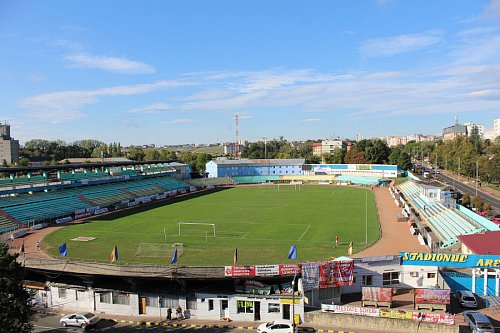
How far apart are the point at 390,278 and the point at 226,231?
21.2 metres

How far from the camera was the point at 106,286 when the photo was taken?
83.6 ft

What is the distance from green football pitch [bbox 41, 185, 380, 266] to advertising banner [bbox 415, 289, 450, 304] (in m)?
9.13

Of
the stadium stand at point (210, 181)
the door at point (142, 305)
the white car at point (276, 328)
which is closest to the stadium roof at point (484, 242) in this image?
the white car at point (276, 328)

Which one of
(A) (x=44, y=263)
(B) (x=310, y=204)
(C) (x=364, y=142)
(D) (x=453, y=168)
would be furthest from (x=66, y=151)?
(A) (x=44, y=263)

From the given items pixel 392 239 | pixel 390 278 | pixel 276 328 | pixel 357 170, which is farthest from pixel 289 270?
pixel 357 170

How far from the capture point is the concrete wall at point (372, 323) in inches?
790

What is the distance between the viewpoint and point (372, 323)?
2098 cm

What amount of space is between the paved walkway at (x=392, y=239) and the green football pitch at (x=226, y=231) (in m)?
1.08

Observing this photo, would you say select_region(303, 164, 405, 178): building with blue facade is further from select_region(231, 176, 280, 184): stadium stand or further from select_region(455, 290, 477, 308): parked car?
select_region(455, 290, 477, 308): parked car

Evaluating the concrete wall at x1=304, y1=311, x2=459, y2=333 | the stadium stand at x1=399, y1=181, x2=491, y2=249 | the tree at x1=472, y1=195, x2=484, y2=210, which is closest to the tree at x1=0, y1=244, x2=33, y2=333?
the concrete wall at x1=304, y1=311, x2=459, y2=333

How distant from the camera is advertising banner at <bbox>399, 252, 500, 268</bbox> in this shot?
967 inches

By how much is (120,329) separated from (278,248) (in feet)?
52.9

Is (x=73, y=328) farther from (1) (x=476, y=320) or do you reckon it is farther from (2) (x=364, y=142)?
(2) (x=364, y=142)

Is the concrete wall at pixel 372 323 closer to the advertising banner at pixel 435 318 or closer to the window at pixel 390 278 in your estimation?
the advertising banner at pixel 435 318
